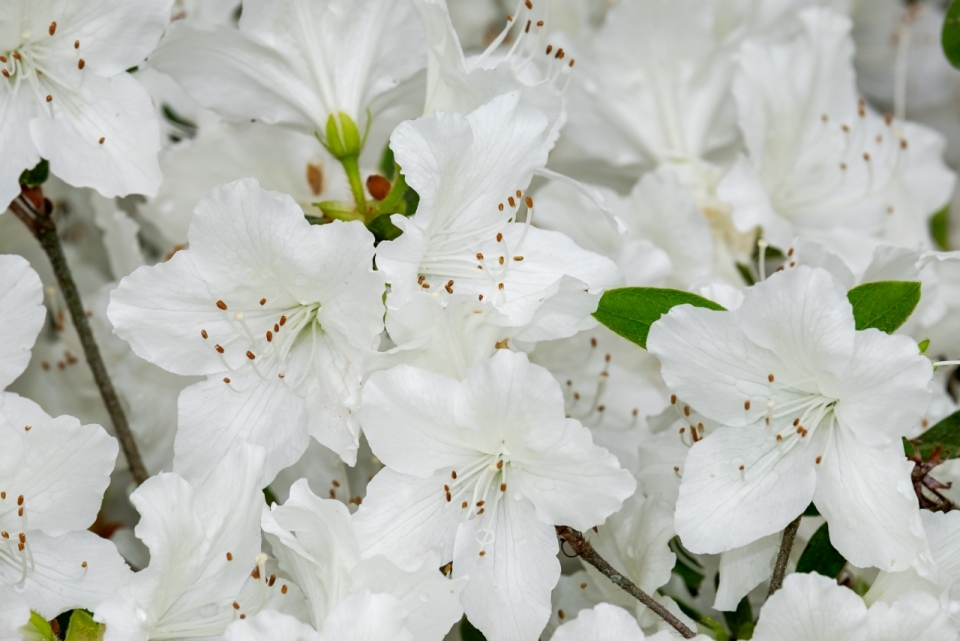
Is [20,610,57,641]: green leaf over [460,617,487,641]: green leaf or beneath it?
over

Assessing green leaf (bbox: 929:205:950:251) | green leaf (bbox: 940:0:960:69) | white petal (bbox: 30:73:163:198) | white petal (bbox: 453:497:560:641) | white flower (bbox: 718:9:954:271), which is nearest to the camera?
white petal (bbox: 453:497:560:641)

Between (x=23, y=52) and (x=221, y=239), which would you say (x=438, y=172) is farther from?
(x=23, y=52)

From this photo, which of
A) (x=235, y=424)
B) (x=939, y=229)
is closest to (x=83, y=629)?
(x=235, y=424)

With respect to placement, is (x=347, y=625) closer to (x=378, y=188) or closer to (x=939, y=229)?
(x=378, y=188)

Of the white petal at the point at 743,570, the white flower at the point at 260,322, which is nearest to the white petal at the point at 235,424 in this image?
the white flower at the point at 260,322

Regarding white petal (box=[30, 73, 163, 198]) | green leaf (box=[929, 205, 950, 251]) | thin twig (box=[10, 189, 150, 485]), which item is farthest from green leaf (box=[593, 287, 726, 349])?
green leaf (box=[929, 205, 950, 251])

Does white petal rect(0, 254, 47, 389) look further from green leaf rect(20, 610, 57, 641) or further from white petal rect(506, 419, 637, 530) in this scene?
white petal rect(506, 419, 637, 530)
